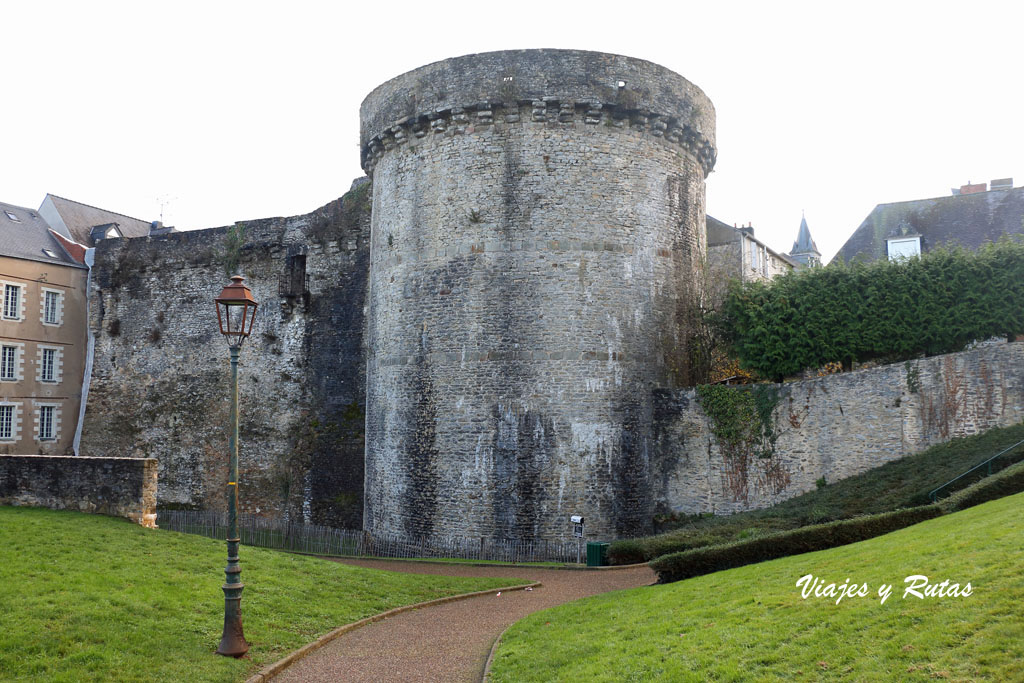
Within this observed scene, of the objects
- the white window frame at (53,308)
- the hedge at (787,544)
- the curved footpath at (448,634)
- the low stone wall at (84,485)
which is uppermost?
the white window frame at (53,308)

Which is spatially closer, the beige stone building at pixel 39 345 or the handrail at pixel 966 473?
the handrail at pixel 966 473

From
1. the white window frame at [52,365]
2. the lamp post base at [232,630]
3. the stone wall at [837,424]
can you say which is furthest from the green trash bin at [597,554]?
the white window frame at [52,365]

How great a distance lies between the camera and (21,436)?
29734 mm

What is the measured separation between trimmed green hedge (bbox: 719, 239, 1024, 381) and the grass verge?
3.27 meters

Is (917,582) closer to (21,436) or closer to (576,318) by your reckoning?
(576,318)

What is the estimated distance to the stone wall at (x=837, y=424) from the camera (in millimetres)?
16250

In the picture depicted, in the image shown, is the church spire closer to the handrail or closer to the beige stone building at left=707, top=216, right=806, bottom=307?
the beige stone building at left=707, top=216, right=806, bottom=307

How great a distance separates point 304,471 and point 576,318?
1057 cm

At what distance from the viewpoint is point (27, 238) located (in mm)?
31672

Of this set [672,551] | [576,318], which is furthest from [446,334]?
[672,551]

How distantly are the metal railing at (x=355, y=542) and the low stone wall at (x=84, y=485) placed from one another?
539 cm

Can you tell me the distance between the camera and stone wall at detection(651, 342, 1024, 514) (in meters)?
16.2

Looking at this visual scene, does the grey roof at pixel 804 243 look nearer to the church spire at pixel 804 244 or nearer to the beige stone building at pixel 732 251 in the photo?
the church spire at pixel 804 244

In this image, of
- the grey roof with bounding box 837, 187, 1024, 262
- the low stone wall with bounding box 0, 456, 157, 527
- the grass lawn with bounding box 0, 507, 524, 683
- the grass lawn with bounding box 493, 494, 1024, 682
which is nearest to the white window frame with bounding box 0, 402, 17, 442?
the low stone wall with bounding box 0, 456, 157, 527
